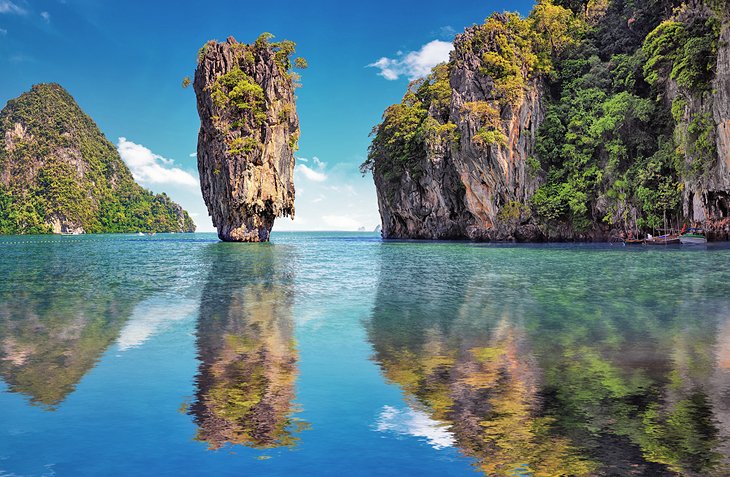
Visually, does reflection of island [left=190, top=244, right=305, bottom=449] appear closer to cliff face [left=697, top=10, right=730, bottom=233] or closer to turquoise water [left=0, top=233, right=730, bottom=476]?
turquoise water [left=0, top=233, right=730, bottom=476]

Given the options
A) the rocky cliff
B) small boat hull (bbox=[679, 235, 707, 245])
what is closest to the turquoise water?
small boat hull (bbox=[679, 235, 707, 245])

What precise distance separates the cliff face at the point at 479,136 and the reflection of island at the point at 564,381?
35146 mm

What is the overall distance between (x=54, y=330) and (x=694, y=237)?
37.6 metres

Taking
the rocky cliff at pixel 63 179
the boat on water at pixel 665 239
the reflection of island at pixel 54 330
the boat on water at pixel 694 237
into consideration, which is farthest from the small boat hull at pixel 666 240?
the rocky cliff at pixel 63 179

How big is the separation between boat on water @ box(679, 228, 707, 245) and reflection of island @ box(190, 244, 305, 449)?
31681mm

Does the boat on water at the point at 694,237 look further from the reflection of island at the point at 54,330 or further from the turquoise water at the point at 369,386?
the reflection of island at the point at 54,330

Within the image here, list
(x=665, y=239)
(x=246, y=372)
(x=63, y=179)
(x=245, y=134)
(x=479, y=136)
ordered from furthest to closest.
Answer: (x=63, y=179) → (x=245, y=134) → (x=479, y=136) → (x=665, y=239) → (x=246, y=372)

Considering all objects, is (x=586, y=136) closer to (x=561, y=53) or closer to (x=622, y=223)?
(x=622, y=223)

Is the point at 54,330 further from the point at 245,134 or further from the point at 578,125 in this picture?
the point at 578,125

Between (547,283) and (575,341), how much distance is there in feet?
27.4

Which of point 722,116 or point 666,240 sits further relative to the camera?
point 666,240

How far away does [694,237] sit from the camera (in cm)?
3512

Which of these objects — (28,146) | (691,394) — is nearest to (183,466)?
(691,394)

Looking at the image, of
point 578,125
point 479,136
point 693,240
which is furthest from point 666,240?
point 479,136
